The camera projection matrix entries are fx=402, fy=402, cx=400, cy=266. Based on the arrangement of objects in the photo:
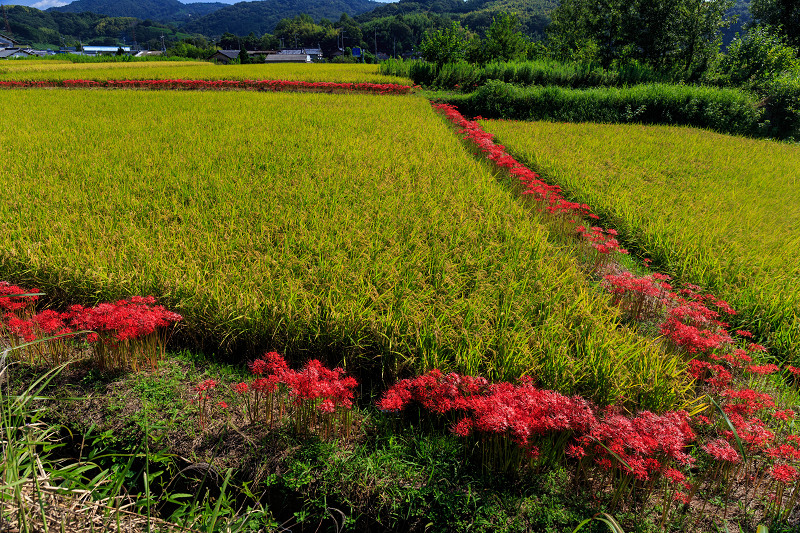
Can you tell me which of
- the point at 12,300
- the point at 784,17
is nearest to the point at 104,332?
the point at 12,300

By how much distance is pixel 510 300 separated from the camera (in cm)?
303

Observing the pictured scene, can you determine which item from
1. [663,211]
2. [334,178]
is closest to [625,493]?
[663,211]

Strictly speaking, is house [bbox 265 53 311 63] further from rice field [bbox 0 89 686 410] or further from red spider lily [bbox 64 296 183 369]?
red spider lily [bbox 64 296 183 369]

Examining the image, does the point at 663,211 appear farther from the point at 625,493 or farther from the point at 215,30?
the point at 215,30

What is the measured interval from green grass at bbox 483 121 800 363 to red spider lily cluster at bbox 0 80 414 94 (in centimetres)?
816

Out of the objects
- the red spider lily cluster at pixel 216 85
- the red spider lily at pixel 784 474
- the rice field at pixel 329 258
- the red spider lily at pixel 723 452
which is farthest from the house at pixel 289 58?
the red spider lily at pixel 784 474

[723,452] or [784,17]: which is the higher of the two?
[784,17]

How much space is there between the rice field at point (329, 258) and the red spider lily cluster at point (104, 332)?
0.31m

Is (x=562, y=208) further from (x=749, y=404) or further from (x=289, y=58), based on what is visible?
(x=289, y=58)

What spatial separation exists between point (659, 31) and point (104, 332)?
24.8m

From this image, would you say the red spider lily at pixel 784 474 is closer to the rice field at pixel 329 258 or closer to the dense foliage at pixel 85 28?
the rice field at pixel 329 258

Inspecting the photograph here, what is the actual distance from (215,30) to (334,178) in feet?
774

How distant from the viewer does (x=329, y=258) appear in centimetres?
346

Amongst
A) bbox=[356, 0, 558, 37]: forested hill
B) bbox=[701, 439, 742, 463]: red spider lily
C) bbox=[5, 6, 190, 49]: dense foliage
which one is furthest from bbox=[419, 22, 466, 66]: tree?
bbox=[5, 6, 190, 49]: dense foliage
